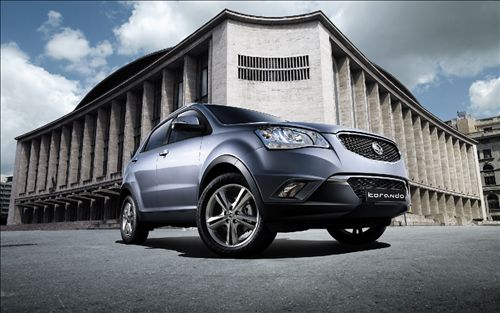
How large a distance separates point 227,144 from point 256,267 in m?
1.36

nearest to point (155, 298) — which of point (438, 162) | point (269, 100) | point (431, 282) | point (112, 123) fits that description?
point (431, 282)

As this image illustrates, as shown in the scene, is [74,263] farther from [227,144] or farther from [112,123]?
[112,123]

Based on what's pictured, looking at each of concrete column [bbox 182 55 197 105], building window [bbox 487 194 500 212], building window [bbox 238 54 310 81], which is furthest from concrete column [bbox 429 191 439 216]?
concrete column [bbox 182 55 197 105]

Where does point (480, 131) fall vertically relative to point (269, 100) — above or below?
above

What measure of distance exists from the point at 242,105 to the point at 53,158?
35756 millimetres

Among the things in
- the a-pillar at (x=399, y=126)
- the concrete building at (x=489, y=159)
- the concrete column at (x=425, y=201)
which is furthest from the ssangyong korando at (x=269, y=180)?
the concrete building at (x=489, y=159)

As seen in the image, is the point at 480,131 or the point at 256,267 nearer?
the point at 256,267

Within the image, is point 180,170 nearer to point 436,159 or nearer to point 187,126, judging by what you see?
point 187,126

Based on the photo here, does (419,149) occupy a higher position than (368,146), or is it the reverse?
(419,149)

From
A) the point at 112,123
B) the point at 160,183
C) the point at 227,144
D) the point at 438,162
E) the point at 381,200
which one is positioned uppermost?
the point at 112,123

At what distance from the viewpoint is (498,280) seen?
7.02 ft

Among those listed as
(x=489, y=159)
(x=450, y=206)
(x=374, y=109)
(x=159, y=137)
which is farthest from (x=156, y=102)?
(x=489, y=159)

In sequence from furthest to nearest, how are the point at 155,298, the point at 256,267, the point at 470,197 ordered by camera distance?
the point at 470,197, the point at 256,267, the point at 155,298

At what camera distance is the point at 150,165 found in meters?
4.95
